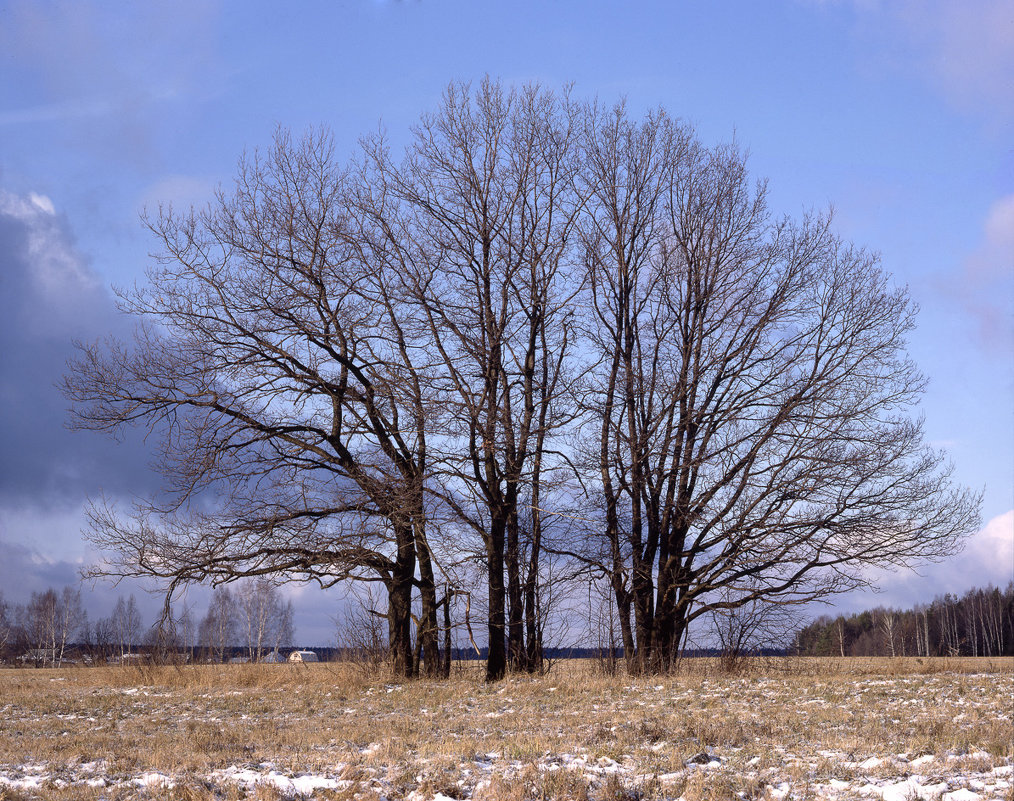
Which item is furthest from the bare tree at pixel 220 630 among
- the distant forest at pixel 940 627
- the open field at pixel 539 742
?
the distant forest at pixel 940 627

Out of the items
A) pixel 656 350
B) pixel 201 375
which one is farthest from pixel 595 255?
pixel 201 375

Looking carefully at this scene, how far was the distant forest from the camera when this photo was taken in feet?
189

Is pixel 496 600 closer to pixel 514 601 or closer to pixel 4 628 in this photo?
pixel 514 601

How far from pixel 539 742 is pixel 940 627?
222 feet

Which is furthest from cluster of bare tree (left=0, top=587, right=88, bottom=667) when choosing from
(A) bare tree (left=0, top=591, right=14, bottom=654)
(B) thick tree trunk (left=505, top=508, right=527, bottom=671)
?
(B) thick tree trunk (left=505, top=508, right=527, bottom=671)

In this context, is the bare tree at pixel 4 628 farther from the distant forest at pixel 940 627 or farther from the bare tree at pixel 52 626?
the distant forest at pixel 940 627

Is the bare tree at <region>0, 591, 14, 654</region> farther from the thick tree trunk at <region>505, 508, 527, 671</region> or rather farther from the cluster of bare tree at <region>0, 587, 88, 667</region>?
the thick tree trunk at <region>505, 508, 527, 671</region>

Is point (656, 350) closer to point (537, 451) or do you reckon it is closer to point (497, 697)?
point (537, 451)

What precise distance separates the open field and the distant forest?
4406cm

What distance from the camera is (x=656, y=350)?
1855 centimetres

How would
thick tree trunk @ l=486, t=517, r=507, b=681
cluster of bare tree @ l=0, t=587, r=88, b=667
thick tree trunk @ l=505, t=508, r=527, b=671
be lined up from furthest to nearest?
cluster of bare tree @ l=0, t=587, r=88, b=667 → thick tree trunk @ l=505, t=508, r=527, b=671 → thick tree trunk @ l=486, t=517, r=507, b=681

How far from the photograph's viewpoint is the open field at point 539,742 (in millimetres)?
5449

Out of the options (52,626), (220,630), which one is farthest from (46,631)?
(220,630)

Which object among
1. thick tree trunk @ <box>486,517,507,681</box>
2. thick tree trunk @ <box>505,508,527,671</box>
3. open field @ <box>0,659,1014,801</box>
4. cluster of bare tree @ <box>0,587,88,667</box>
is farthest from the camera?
cluster of bare tree @ <box>0,587,88,667</box>
